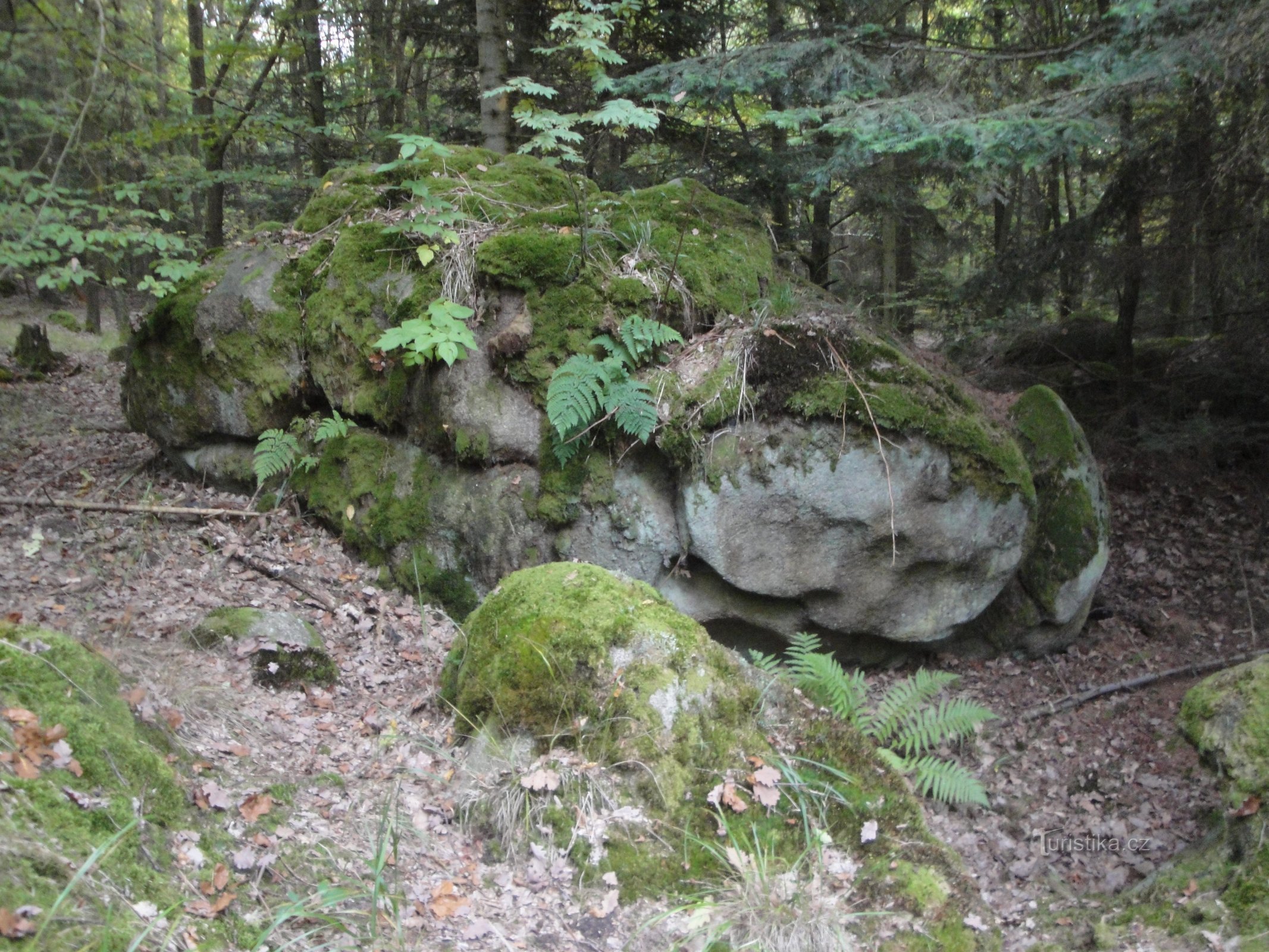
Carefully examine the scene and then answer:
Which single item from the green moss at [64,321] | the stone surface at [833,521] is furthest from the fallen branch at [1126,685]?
the green moss at [64,321]

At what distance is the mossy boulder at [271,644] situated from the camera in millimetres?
4602

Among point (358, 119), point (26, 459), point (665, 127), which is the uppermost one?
point (358, 119)

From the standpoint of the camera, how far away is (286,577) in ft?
18.9

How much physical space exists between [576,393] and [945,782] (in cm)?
334

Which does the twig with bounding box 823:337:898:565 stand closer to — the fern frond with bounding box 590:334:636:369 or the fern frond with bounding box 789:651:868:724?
the fern frond with bounding box 789:651:868:724

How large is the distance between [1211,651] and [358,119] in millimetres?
13140

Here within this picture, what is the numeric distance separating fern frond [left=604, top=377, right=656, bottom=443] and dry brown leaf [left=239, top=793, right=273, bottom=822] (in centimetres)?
313

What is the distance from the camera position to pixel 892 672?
6.39 m

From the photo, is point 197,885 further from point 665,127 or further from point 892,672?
point 665,127

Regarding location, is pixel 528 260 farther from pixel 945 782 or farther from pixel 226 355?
pixel 945 782

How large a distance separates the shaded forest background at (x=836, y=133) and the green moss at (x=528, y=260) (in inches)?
38.2

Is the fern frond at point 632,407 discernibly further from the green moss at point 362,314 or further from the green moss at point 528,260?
the green moss at point 362,314

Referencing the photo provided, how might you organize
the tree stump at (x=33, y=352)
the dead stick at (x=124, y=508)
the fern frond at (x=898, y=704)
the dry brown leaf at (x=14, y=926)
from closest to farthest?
1. the dry brown leaf at (x=14, y=926)
2. the fern frond at (x=898, y=704)
3. the dead stick at (x=124, y=508)
4. the tree stump at (x=33, y=352)

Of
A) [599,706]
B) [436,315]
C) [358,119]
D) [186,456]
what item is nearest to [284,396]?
[186,456]
